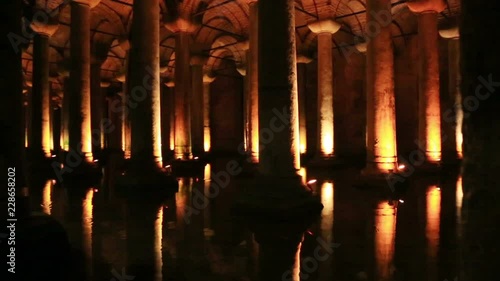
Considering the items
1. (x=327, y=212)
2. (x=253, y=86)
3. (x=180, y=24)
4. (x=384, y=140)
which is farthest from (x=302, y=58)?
(x=327, y=212)

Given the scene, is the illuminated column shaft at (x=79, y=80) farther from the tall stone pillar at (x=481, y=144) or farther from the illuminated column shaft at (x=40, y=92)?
the tall stone pillar at (x=481, y=144)

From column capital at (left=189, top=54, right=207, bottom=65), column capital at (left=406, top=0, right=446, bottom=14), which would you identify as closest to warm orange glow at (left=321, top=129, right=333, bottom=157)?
column capital at (left=406, top=0, right=446, bottom=14)

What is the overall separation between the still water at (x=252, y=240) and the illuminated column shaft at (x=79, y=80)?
4.89 metres

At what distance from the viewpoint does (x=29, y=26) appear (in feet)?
55.1

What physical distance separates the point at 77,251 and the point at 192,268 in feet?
6.14

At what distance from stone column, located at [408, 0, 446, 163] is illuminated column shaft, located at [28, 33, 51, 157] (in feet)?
49.3

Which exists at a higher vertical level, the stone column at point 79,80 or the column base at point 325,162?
the stone column at point 79,80

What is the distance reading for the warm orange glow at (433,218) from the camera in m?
5.58

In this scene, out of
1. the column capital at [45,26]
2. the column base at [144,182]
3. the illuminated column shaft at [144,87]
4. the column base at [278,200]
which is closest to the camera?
the column base at [278,200]

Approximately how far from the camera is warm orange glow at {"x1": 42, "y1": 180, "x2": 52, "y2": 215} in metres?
8.81

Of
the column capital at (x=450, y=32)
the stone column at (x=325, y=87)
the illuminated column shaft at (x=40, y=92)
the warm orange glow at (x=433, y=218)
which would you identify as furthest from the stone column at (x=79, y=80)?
the column capital at (x=450, y=32)

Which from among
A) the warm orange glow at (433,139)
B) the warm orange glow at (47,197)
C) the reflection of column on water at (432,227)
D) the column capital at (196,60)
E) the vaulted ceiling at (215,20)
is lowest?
the reflection of column on water at (432,227)

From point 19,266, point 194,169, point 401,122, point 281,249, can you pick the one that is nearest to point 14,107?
point 19,266

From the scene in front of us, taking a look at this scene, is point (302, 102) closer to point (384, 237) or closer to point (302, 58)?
point (302, 58)
